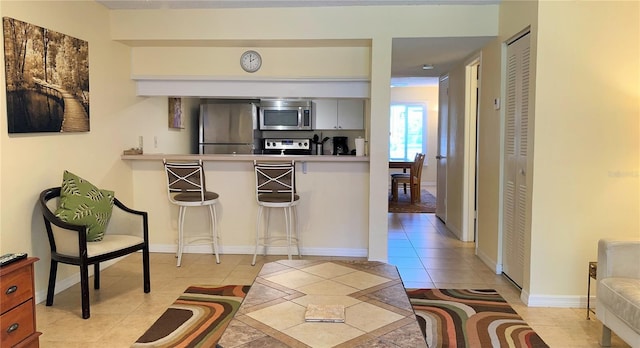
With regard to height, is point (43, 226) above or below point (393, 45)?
below

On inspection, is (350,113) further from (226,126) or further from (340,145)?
(226,126)

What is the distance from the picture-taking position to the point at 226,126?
6.48m

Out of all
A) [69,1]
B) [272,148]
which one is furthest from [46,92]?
[272,148]

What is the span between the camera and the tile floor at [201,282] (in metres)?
2.74

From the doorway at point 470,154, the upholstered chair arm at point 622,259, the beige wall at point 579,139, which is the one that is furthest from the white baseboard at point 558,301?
the doorway at point 470,154

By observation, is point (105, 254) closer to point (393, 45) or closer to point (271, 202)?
point (271, 202)

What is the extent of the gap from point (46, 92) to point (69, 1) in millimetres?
798

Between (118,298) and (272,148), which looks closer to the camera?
(118,298)

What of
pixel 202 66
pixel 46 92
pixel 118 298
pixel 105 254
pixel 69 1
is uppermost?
pixel 69 1

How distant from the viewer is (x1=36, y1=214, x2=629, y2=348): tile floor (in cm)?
274

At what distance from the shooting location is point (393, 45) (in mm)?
4316

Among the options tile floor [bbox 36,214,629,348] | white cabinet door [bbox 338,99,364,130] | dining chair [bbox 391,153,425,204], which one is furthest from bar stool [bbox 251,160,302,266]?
dining chair [bbox 391,153,425,204]

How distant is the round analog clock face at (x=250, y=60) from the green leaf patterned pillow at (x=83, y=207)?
1.85 meters

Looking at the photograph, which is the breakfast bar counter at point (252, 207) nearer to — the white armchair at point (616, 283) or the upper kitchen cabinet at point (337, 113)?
the white armchair at point (616, 283)
